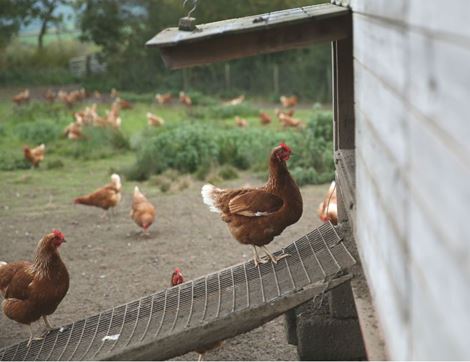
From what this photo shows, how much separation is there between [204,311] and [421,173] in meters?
3.09

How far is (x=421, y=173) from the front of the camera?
1.94 meters

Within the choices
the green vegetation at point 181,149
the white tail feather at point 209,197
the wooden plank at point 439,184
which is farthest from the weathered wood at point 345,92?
the green vegetation at point 181,149

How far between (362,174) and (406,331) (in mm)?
1579

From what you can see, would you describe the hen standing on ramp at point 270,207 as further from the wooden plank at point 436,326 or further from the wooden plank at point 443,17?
the wooden plank at point 443,17

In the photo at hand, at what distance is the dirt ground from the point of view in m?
7.08

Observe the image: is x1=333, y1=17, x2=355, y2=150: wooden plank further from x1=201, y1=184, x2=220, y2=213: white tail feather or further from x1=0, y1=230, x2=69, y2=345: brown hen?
x1=0, y1=230, x2=69, y2=345: brown hen

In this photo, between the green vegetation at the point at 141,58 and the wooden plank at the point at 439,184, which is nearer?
the wooden plank at the point at 439,184

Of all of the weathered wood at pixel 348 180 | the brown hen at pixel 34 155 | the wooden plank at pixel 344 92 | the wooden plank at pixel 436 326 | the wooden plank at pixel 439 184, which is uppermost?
the wooden plank at pixel 439 184

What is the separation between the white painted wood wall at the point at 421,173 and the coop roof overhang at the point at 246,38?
2.94 ft

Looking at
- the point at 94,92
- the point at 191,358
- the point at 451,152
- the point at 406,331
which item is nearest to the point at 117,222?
the point at 191,358

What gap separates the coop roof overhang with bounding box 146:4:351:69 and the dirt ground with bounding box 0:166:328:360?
9.54 ft

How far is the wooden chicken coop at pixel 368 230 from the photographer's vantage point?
162 cm

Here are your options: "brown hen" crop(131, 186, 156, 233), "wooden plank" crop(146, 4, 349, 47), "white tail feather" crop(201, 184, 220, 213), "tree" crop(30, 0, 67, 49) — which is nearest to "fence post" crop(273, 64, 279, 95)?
"tree" crop(30, 0, 67, 49)

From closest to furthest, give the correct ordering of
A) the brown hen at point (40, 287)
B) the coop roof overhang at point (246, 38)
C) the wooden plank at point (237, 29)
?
1. the wooden plank at point (237, 29)
2. the coop roof overhang at point (246, 38)
3. the brown hen at point (40, 287)
